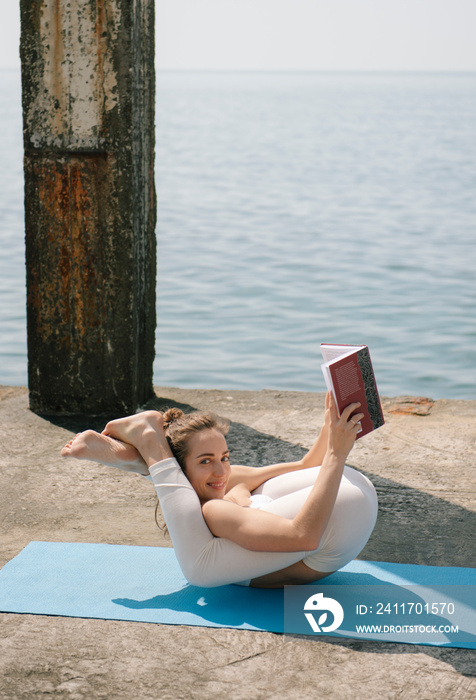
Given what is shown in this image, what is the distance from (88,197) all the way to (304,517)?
2.64 m

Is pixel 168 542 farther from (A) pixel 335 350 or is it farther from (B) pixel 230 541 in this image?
(A) pixel 335 350

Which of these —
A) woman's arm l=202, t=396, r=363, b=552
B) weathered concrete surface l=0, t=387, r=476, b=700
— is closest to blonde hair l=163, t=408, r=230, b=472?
woman's arm l=202, t=396, r=363, b=552

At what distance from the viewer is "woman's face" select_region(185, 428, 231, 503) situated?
10.1 ft

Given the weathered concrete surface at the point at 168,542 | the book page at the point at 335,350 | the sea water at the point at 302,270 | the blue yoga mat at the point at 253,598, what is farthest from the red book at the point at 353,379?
the sea water at the point at 302,270

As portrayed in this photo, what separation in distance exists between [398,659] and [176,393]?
318 centimetres

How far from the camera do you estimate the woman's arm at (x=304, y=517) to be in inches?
112

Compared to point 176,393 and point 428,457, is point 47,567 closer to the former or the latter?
point 428,457

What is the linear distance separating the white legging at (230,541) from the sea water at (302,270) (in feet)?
19.0

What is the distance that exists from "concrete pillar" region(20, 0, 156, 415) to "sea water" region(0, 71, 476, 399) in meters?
3.83

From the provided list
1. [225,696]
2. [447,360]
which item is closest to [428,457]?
[225,696]

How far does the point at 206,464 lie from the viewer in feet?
10.2

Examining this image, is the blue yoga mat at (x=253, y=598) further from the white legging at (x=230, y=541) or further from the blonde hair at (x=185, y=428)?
the blonde hair at (x=185, y=428)

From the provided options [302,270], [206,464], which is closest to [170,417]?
[206,464]

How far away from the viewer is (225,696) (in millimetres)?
2488
